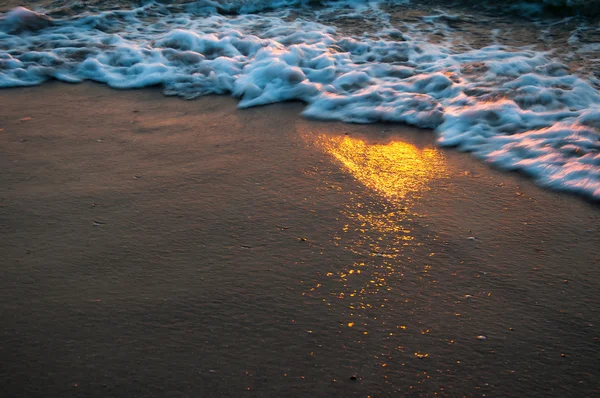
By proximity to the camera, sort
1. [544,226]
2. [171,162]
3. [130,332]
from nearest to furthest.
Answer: [130,332]
[544,226]
[171,162]

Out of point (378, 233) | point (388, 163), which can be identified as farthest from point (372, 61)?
point (378, 233)

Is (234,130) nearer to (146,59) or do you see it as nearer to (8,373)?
(146,59)

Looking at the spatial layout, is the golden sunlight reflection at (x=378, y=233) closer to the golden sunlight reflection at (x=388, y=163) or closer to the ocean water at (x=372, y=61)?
the golden sunlight reflection at (x=388, y=163)

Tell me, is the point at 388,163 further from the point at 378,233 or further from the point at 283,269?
the point at 283,269

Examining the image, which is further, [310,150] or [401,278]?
[310,150]

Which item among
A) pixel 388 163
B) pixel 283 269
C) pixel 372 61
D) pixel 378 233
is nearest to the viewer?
pixel 283 269

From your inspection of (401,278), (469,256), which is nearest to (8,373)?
(401,278)

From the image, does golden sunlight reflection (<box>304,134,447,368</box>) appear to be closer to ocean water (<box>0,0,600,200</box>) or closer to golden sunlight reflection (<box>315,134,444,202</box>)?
golden sunlight reflection (<box>315,134,444,202</box>)
